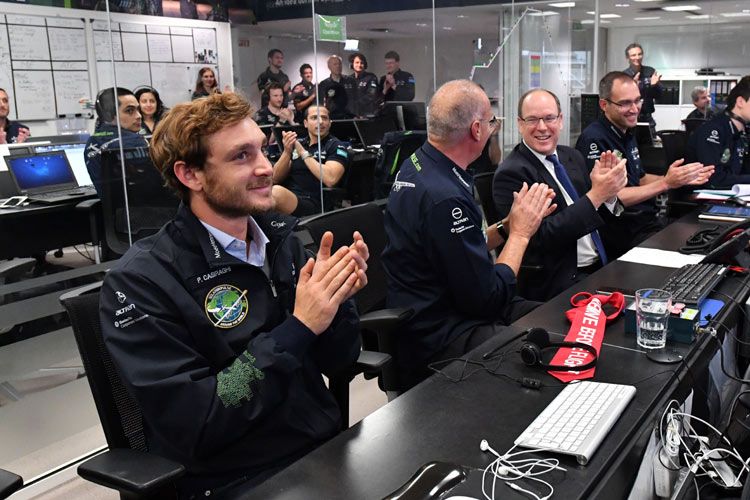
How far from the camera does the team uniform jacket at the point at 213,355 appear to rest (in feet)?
4.58

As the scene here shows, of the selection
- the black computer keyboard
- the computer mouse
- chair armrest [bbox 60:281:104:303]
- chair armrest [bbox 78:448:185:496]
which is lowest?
chair armrest [bbox 78:448:185:496]

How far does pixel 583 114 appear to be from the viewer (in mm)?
6609

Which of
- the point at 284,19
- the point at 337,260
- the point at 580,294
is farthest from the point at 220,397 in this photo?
the point at 284,19

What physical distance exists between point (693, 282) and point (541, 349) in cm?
73

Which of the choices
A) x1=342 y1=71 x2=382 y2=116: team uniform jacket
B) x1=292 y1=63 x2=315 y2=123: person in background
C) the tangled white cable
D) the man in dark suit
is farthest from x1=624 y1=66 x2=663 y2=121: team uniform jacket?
the tangled white cable

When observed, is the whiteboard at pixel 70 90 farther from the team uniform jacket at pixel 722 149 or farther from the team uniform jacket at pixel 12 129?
the team uniform jacket at pixel 722 149

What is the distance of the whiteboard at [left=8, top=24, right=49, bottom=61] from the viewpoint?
8.87ft

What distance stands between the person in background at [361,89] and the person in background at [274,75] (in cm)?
59

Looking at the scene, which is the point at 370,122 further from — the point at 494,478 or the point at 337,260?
the point at 494,478

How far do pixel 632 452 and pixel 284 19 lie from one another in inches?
138

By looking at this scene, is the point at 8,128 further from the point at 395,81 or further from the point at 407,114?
the point at 407,114

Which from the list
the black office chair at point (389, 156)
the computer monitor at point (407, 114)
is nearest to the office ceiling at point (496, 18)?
the computer monitor at point (407, 114)

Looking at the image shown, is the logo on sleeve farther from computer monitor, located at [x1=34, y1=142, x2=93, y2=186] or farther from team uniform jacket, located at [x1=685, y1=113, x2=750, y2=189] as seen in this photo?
computer monitor, located at [x1=34, y1=142, x2=93, y2=186]

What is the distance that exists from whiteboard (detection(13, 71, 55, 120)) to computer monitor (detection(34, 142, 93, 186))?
13.6 inches
